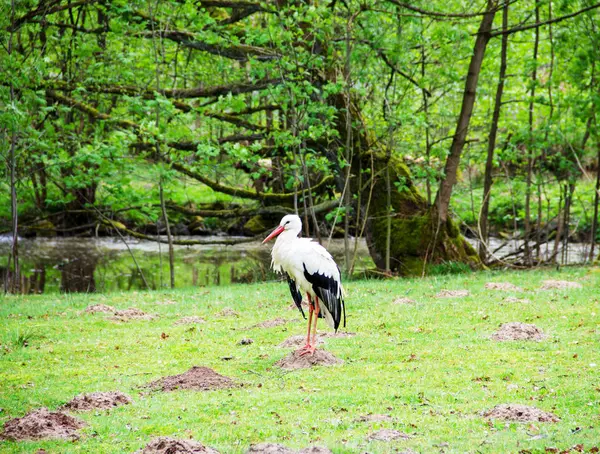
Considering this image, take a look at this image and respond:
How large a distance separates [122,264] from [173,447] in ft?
68.4

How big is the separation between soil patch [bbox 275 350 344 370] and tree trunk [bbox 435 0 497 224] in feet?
34.2

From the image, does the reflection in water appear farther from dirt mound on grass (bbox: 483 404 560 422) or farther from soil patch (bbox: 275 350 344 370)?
dirt mound on grass (bbox: 483 404 560 422)

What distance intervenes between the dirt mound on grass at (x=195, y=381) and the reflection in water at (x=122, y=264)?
10394 mm

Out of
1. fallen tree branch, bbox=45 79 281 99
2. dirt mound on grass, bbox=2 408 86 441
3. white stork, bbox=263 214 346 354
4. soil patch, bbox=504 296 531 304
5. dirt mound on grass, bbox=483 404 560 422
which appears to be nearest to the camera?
dirt mound on grass, bbox=2 408 86 441

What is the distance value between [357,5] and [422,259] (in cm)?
673

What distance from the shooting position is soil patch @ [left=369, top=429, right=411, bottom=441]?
6284 millimetres

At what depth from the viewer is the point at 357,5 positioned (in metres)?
17.2

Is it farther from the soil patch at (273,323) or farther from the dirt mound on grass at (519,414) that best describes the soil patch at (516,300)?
the dirt mound on grass at (519,414)

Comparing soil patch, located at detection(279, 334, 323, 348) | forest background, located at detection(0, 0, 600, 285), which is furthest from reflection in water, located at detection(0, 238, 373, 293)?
soil patch, located at detection(279, 334, 323, 348)

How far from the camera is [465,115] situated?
61.2 ft

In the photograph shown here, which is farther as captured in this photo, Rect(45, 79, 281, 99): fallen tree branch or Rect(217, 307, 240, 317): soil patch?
Rect(45, 79, 281, 99): fallen tree branch

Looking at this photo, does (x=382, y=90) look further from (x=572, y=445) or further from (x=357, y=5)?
(x=572, y=445)

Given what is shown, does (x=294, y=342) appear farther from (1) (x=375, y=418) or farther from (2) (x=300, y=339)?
(1) (x=375, y=418)

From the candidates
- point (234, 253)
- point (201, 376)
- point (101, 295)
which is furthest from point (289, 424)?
point (234, 253)
